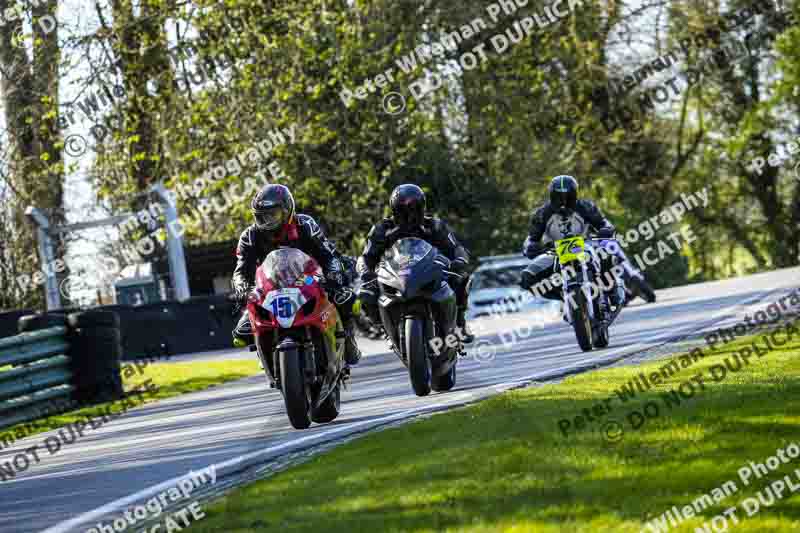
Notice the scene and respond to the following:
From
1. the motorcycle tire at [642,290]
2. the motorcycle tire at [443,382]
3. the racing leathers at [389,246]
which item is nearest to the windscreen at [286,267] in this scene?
the racing leathers at [389,246]

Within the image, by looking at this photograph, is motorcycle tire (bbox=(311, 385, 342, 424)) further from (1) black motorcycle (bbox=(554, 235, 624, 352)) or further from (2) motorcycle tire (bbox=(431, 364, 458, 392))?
(1) black motorcycle (bbox=(554, 235, 624, 352))

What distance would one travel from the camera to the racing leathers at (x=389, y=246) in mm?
12516

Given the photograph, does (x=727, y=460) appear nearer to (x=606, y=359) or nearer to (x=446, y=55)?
(x=606, y=359)

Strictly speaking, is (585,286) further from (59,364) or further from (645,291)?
(645,291)

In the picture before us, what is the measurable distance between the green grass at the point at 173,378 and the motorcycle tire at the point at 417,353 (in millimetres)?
5441

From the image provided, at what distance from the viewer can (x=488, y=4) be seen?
122 feet

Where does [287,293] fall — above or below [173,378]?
above

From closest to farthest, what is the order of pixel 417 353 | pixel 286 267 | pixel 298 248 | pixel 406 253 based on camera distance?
pixel 286 267
pixel 298 248
pixel 417 353
pixel 406 253

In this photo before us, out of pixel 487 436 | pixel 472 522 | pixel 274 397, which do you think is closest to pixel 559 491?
pixel 472 522

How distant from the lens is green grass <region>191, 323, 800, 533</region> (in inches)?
247

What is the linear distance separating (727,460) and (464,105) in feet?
96.3

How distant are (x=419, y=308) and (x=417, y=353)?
45 cm

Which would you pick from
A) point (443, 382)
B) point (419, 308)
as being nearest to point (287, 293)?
point (419, 308)

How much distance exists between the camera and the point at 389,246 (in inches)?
493
